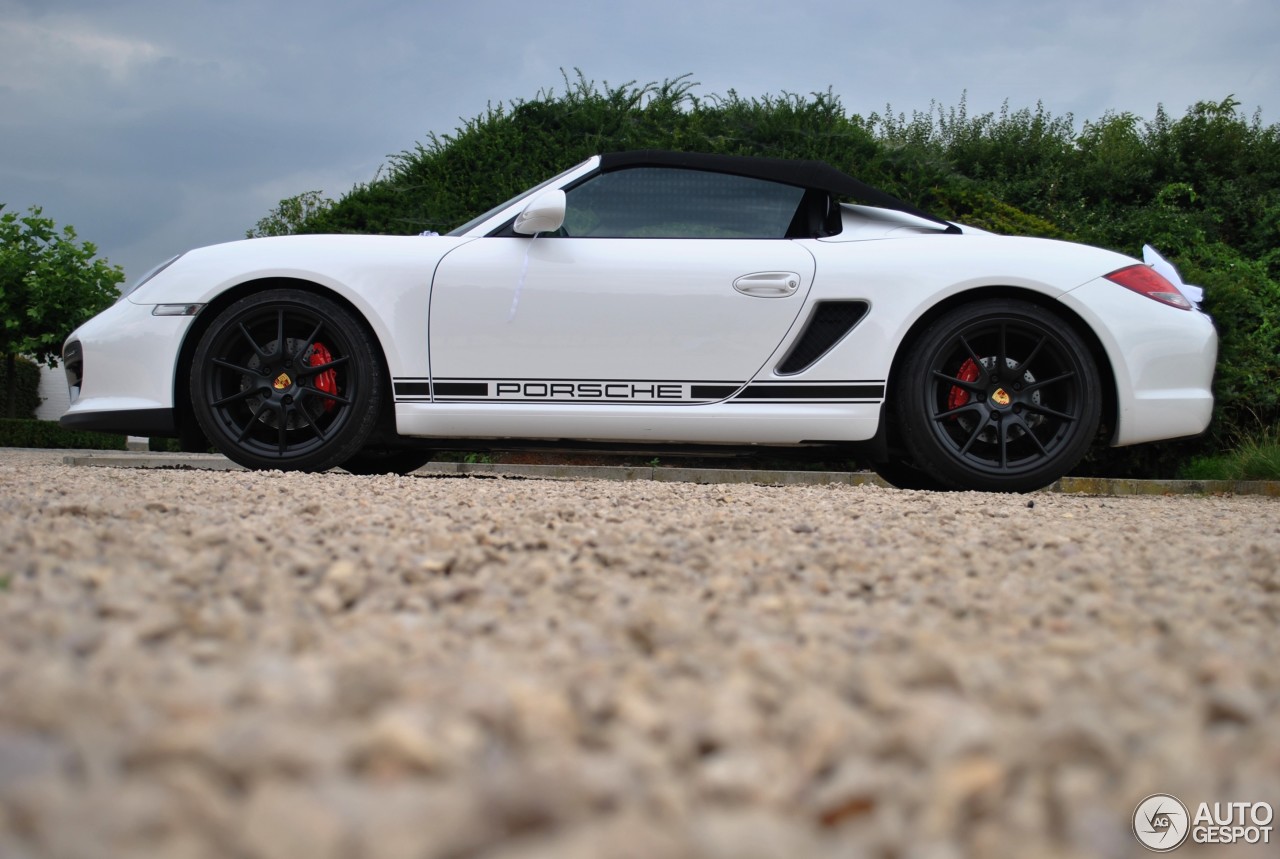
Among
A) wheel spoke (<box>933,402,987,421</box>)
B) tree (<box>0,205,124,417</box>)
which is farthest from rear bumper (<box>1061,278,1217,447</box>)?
tree (<box>0,205,124,417</box>)

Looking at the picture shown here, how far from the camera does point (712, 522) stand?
260cm

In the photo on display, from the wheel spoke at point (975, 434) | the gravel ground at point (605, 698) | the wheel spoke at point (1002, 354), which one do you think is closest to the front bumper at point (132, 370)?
the gravel ground at point (605, 698)

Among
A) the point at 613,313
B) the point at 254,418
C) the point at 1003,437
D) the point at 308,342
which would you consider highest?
the point at 613,313

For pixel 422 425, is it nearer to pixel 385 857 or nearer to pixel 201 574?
pixel 201 574

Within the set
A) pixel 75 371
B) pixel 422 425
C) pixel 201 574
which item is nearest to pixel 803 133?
pixel 422 425

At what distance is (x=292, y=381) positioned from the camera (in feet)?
13.3

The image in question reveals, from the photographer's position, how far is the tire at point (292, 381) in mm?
4008

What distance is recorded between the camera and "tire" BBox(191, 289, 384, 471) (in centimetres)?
401

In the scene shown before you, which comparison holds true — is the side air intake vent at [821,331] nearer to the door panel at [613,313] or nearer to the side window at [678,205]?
the door panel at [613,313]

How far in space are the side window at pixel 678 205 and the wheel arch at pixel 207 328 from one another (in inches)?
39.9

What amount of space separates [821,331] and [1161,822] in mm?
3191

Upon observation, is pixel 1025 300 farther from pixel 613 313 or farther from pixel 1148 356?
pixel 613 313

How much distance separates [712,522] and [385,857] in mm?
1947

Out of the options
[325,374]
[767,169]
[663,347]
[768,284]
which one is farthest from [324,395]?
[767,169]
